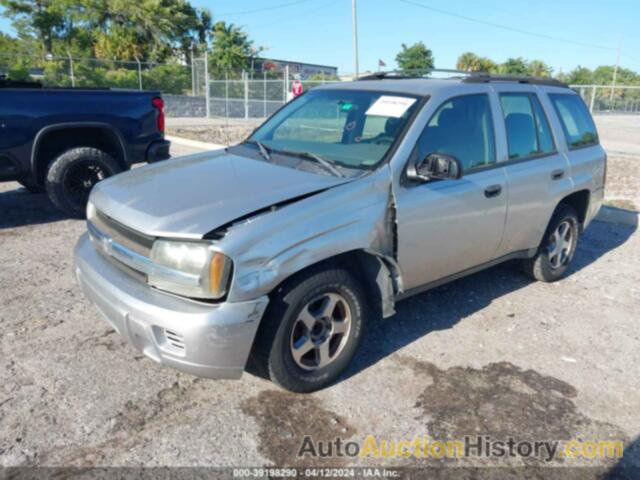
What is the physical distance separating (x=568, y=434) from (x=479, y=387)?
564mm

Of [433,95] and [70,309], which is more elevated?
[433,95]

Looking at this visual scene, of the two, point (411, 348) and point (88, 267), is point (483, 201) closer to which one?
point (411, 348)

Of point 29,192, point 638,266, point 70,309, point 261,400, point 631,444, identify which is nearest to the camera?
point 631,444

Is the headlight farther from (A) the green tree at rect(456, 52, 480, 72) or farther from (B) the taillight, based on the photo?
(A) the green tree at rect(456, 52, 480, 72)

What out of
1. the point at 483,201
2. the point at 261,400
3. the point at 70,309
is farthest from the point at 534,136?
the point at 70,309

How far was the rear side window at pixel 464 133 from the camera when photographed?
11.7 feet

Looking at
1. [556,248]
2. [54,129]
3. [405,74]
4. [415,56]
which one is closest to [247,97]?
[54,129]

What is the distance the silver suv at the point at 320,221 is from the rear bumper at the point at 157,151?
2760mm

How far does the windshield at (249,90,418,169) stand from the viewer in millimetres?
3496

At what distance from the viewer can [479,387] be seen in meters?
3.30

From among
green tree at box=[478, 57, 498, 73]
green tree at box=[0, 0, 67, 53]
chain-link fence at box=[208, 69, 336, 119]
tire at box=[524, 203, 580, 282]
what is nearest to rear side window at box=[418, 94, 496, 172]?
tire at box=[524, 203, 580, 282]

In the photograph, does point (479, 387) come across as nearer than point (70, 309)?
Yes

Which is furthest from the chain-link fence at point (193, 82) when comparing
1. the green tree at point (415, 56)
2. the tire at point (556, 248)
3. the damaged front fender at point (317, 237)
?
the green tree at point (415, 56)

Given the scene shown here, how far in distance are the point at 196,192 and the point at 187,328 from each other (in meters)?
0.85
